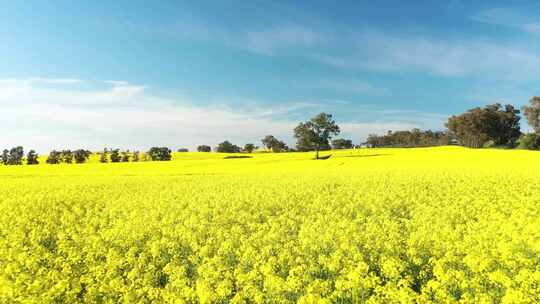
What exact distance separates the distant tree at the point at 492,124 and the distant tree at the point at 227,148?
7741 centimetres

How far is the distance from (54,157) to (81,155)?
689 cm

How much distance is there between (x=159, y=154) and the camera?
312ft

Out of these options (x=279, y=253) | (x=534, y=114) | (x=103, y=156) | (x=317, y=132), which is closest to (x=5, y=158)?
(x=103, y=156)

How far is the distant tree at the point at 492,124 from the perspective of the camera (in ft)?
415

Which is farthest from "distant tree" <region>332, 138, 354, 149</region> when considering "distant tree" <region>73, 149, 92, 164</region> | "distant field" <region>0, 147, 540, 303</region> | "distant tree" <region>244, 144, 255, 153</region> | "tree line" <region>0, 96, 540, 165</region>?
"distant field" <region>0, 147, 540, 303</region>

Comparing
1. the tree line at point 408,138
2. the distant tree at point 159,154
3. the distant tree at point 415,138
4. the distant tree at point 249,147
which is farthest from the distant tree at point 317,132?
the distant tree at point 415,138

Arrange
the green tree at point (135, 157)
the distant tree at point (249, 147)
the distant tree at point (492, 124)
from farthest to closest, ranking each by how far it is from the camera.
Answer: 1. the distant tree at point (249, 147)
2. the distant tree at point (492, 124)
3. the green tree at point (135, 157)

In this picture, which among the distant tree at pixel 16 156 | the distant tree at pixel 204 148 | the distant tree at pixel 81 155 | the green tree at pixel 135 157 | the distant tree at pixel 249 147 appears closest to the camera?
the green tree at pixel 135 157

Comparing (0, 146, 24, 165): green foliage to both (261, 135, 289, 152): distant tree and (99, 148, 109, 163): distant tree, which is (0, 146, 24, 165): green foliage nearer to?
(99, 148, 109, 163): distant tree

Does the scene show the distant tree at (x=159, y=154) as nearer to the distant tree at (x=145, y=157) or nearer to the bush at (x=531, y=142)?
the distant tree at (x=145, y=157)

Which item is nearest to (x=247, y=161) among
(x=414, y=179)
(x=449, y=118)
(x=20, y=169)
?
(x=20, y=169)

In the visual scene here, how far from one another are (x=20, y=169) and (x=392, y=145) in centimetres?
16162

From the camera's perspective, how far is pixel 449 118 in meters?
140

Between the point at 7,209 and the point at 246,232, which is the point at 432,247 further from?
the point at 7,209
